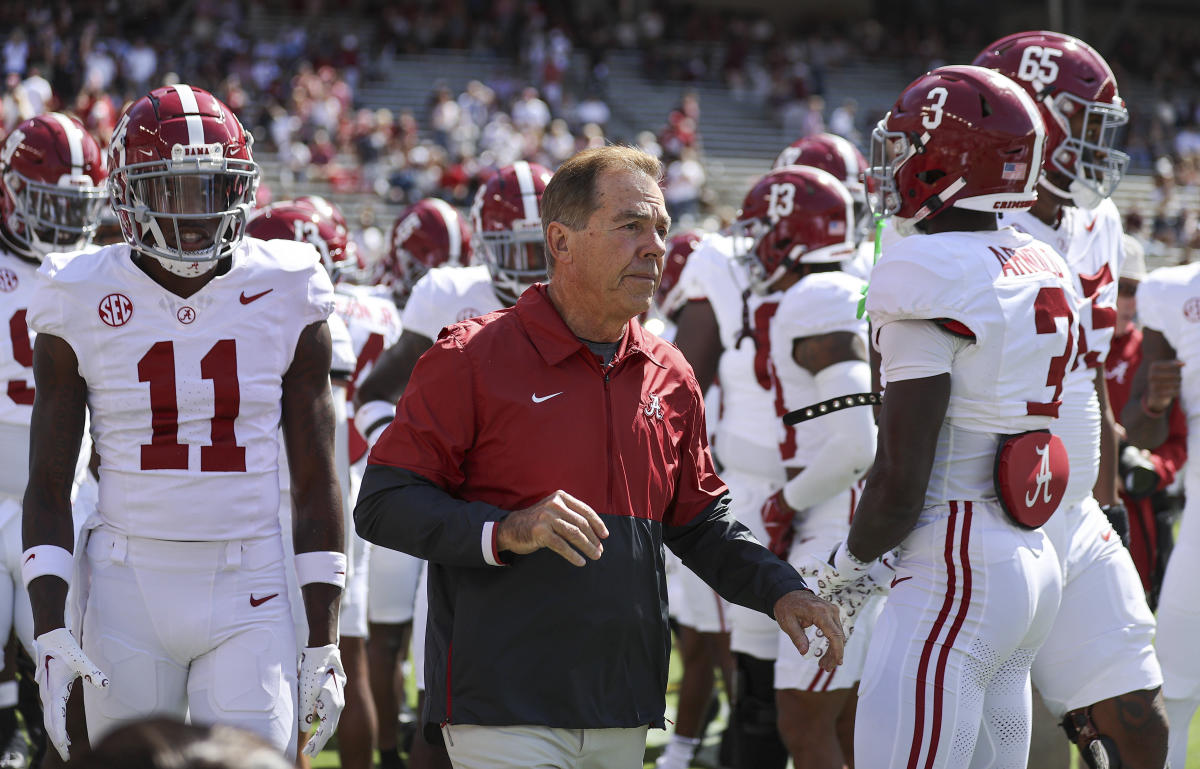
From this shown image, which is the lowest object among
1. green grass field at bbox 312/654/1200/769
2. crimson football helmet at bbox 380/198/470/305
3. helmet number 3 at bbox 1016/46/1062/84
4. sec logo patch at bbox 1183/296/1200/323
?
green grass field at bbox 312/654/1200/769

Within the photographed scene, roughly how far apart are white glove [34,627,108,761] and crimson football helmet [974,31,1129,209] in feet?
9.38

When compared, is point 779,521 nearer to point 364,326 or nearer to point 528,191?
point 528,191

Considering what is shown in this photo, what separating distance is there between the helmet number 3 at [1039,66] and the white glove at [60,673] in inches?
121

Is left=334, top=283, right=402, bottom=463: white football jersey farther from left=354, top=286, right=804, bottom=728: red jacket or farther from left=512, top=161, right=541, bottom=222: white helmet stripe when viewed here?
left=354, top=286, right=804, bottom=728: red jacket

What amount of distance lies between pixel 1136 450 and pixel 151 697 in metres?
3.78

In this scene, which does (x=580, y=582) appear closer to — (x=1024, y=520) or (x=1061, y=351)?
(x=1024, y=520)

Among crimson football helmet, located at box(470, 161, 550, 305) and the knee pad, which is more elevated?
crimson football helmet, located at box(470, 161, 550, 305)

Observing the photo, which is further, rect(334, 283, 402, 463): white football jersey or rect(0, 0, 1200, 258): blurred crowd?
rect(0, 0, 1200, 258): blurred crowd

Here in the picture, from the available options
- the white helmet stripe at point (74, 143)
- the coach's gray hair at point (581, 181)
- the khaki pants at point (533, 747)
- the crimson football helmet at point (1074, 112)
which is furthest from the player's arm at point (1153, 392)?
the white helmet stripe at point (74, 143)

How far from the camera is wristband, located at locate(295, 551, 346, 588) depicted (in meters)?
3.26

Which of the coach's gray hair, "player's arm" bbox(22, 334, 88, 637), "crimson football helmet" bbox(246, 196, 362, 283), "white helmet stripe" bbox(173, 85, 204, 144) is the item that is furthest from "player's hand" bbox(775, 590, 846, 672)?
"crimson football helmet" bbox(246, 196, 362, 283)

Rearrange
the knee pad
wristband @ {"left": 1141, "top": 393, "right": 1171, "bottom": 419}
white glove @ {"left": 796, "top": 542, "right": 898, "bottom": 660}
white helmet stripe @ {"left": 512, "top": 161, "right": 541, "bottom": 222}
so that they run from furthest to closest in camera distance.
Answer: white helmet stripe @ {"left": 512, "top": 161, "right": 541, "bottom": 222}
wristband @ {"left": 1141, "top": 393, "right": 1171, "bottom": 419}
the knee pad
white glove @ {"left": 796, "top": 542, "right": 898, "bottom": 660}

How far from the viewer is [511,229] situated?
517 centimetres

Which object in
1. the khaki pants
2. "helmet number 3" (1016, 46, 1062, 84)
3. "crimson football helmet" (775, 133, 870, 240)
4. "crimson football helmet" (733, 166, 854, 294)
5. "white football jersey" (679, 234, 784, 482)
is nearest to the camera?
the khaki pants
